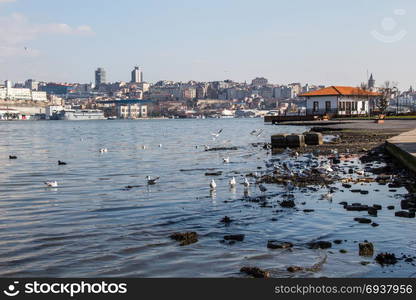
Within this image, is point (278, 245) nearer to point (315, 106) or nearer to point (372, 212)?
point (372, 212)

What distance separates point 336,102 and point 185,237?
7388 cm

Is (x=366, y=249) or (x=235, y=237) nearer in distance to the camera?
(x=366, y=249)

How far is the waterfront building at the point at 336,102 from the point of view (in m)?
81.9

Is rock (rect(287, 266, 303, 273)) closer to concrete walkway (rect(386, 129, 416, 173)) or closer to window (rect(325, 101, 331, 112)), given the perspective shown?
concrete walkway (rect(386, 129, 416, 173))

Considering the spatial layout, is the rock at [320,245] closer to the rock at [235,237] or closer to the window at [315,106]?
the rock at [235,237]

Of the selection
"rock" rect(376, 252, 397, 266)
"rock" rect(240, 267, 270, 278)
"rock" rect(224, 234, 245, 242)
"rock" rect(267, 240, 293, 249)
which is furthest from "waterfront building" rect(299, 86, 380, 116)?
"rock" rect(240, 267, 270, 278)

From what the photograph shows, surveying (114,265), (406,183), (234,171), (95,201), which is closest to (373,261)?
(114,265)

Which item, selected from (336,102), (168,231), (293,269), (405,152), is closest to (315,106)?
(336,102)

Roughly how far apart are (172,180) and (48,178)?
5733 millimetres

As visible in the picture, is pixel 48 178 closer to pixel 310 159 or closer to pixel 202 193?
pixel 202 193

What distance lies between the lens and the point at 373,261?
9266 millimetres

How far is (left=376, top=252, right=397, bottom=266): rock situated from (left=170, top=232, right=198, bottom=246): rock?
11.7ft

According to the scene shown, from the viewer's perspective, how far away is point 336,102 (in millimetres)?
82000

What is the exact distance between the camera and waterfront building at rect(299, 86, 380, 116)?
269ft
